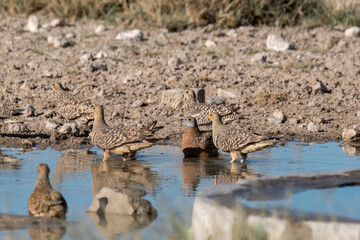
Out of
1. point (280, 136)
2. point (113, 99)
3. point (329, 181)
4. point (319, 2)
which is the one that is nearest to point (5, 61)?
point (113, 99)

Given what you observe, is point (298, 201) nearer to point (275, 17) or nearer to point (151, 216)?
point (151, 216)

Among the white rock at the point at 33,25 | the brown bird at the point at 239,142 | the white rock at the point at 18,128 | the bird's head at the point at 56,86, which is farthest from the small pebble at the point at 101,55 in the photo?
the brown bird at the point at 239,142

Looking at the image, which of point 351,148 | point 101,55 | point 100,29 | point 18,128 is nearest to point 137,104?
point 18,128

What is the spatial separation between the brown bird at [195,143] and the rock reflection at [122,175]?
2.40 ft

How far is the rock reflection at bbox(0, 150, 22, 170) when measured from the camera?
885 cm

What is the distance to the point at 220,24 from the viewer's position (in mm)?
16844

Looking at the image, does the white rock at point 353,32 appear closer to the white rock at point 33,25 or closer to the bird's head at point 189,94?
the bird's head at point 189,94

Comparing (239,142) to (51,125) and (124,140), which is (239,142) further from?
(51,125)

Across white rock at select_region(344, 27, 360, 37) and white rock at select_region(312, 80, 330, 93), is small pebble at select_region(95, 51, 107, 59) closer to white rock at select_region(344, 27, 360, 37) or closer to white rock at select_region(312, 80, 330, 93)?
white rock at select_region(312, 80, 330, 93)

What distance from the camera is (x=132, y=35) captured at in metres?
15.9

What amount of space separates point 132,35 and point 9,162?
726 cm

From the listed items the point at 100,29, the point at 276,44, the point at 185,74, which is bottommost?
the point at 185,74

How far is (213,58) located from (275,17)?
138 inches

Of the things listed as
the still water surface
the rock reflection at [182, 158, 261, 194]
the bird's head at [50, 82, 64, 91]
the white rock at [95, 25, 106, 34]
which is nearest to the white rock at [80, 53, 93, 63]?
the bird's head at [50, 82, 64, 91]
